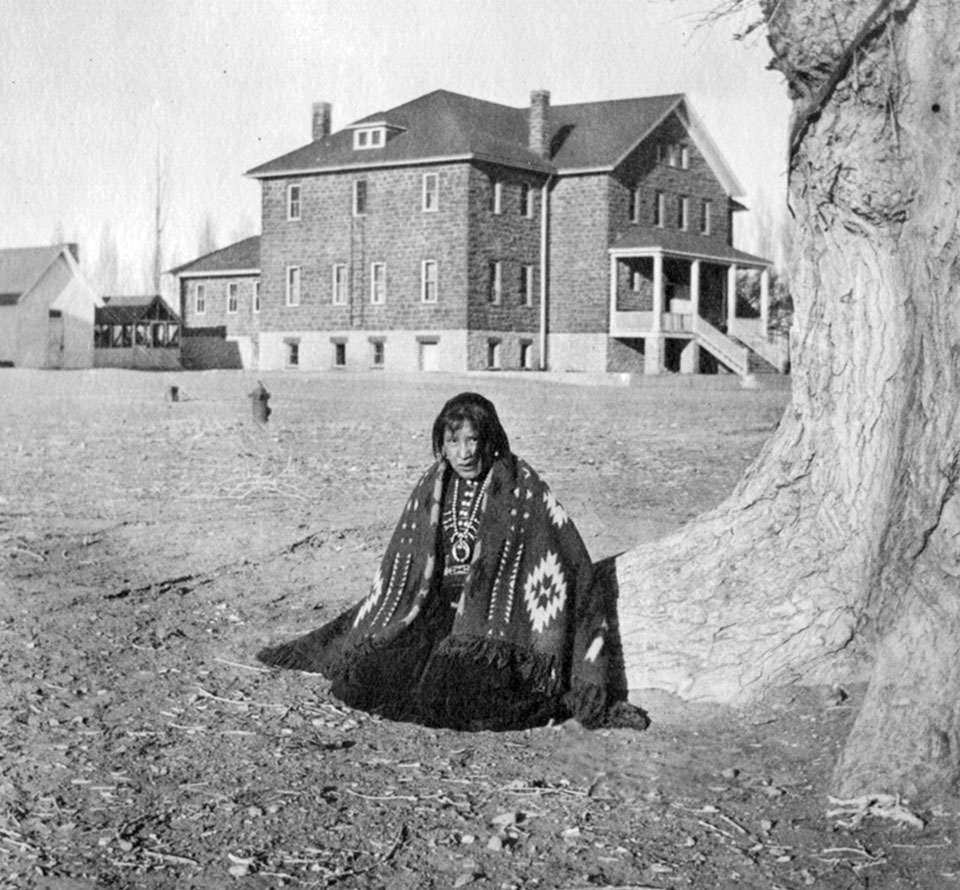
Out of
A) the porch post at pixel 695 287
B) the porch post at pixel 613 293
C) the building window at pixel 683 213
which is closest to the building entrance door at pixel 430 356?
the porch post at pixel 613 293

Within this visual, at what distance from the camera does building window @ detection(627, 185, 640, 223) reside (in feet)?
130

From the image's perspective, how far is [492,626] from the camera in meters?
5.29

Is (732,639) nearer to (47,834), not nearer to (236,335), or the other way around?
Answer: (47,834)

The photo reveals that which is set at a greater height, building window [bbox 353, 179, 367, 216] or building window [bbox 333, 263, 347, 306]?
building window [bbox 353, 179, 367, 216]

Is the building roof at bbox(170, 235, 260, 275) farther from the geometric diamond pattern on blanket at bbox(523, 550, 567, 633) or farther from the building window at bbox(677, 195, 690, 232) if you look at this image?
the geometric diamond pattern on blanket at bbox(523, 550, 567, 633)

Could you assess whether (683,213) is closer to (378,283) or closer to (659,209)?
(659,209)

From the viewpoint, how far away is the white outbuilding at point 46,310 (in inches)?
1938

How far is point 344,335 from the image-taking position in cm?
3950

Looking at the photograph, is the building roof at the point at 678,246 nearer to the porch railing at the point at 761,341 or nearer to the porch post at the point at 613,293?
the porch post at the point at 613,293

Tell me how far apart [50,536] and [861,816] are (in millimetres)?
Result: 6449

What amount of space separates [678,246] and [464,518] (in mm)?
34263

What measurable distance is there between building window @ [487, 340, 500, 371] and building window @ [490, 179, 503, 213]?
3380mm

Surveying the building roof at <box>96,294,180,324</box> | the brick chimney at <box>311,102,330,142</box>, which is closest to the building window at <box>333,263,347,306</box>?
the brick chimney at <box>311,102,330,142</box>

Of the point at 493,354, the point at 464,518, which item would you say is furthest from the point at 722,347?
the point at 464,518
